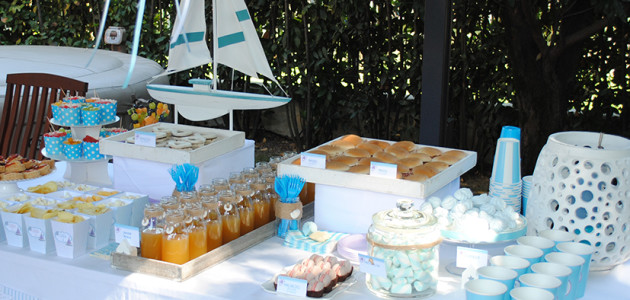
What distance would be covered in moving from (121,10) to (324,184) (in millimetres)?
4601

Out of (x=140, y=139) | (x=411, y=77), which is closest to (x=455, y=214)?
(x=140, y=139)

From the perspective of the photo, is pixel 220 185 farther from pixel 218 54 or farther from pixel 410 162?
pixel 218 54

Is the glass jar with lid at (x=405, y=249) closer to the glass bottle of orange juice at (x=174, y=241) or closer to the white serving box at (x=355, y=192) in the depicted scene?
the white serving box at (x=355, y=192)

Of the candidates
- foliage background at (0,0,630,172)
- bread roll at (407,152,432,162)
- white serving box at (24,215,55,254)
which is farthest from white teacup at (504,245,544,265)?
foliage background at (0,0,630,172)

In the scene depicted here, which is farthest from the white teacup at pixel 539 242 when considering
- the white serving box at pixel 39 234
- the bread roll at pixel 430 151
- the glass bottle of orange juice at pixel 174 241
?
the white serving box at pixel 39 234

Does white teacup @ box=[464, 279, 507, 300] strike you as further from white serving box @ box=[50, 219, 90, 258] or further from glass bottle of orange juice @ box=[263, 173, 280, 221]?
white serving box @ box=[50, 219, 90, 258]

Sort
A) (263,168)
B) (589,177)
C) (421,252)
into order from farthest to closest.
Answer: (263,168), (589,177), (421,252)

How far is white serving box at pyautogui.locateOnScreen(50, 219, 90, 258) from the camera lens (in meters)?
1.81

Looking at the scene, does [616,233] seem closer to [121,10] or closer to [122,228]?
[122,228]

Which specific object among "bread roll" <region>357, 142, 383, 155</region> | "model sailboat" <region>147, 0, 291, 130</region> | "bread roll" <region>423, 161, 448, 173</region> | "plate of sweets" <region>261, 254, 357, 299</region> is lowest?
"plate of sweets" <region>261, 254, 357, 299</region>

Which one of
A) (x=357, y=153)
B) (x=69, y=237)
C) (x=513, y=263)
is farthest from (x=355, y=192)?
(x=69, y=237)

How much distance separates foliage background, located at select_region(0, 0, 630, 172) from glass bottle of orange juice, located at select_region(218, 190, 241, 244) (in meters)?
2.58

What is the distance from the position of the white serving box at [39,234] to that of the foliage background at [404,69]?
9.61 ft

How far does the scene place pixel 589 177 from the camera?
1682 mm
